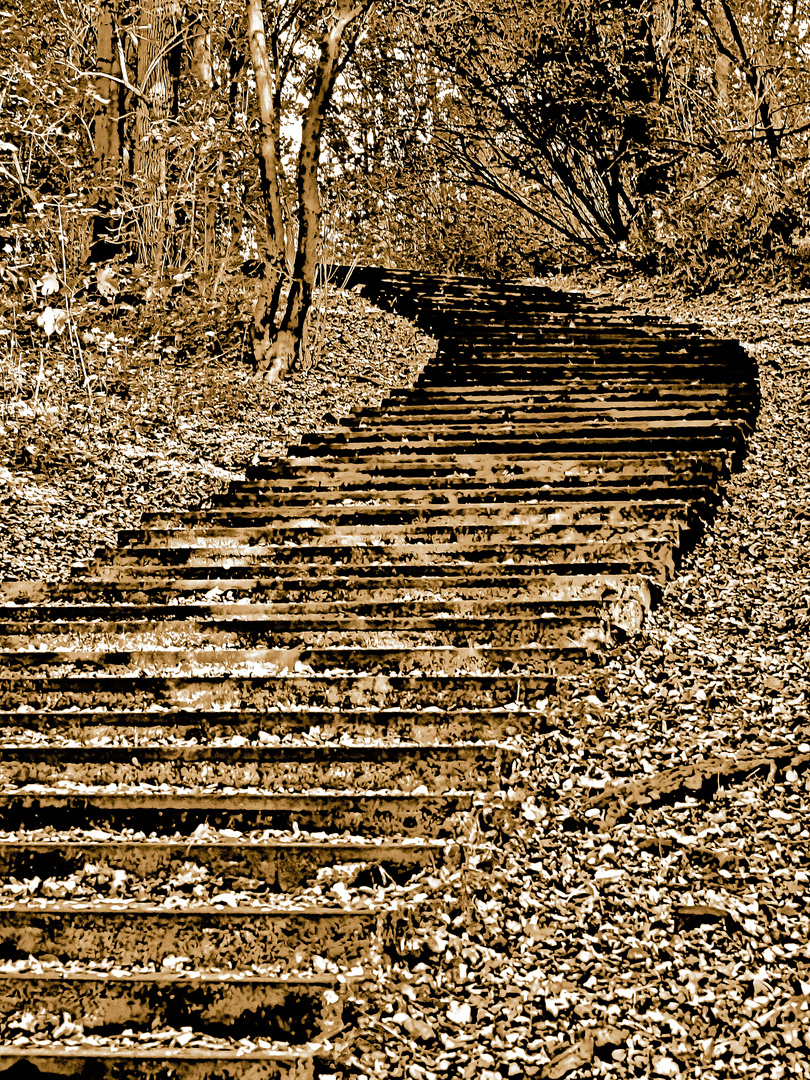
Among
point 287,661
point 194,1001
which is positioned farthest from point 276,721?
point 194,1001

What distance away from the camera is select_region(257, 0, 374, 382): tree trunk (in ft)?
28.6

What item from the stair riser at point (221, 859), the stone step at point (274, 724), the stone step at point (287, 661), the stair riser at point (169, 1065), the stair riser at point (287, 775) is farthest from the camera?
the stone step at point (287, 661)

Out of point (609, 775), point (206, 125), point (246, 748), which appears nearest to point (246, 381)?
point (206, 125)

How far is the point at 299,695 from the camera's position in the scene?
4.16 meters

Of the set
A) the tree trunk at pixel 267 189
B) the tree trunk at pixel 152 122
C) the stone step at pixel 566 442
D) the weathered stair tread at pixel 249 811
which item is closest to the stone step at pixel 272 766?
the weathered stair tread at pixel 249 811

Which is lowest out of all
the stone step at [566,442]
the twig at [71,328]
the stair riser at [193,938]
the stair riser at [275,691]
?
the stair riser at [193,938]

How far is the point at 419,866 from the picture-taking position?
3.22 meters

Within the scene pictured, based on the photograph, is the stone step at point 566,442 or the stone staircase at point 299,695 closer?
the stone staircase at point 299,695

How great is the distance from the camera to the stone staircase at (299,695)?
112 inches

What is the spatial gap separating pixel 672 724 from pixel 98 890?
6.28ft

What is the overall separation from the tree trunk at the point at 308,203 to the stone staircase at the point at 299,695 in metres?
1.75

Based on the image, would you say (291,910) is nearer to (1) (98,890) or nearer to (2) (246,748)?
(1) (98,890)

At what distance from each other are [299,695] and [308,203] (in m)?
5.69

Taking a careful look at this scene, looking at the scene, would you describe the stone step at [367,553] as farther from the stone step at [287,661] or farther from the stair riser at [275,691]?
the stair riser at [275,691]
